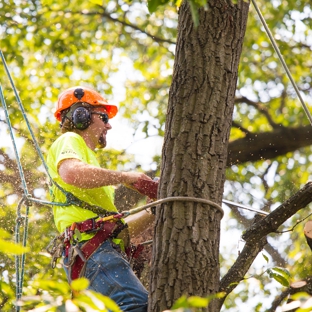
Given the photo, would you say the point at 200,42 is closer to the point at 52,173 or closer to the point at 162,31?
the point at 52,173

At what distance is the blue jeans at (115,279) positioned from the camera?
2602 mm

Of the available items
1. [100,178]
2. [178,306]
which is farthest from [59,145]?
[178,306]

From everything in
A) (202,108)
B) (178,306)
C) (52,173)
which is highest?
(52,173)

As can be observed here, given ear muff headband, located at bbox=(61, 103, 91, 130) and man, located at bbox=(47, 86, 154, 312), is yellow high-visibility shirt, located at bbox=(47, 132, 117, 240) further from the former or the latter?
ear muff headband, located at bbox=(61, 103, 91, 130)

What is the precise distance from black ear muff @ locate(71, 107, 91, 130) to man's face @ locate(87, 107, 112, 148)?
0.12ft

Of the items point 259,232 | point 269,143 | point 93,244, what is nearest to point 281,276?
point 259,232

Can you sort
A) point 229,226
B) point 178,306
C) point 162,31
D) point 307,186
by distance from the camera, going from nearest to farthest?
point 178,306
point 307,186
point 229,226
point 162,31

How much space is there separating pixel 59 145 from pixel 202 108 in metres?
0.80

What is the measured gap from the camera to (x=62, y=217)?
3.01 metres

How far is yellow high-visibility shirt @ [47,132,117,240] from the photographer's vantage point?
2.95 meters

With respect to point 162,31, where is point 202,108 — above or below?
below

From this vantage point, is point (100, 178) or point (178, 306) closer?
point (178, 306)

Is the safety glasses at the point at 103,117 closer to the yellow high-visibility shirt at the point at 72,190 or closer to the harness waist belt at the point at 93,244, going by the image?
the yellow high-visibility shirt at the point at 72,190

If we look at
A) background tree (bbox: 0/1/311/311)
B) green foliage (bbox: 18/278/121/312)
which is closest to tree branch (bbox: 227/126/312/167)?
background tree (bbox: 0/1/311/311)
